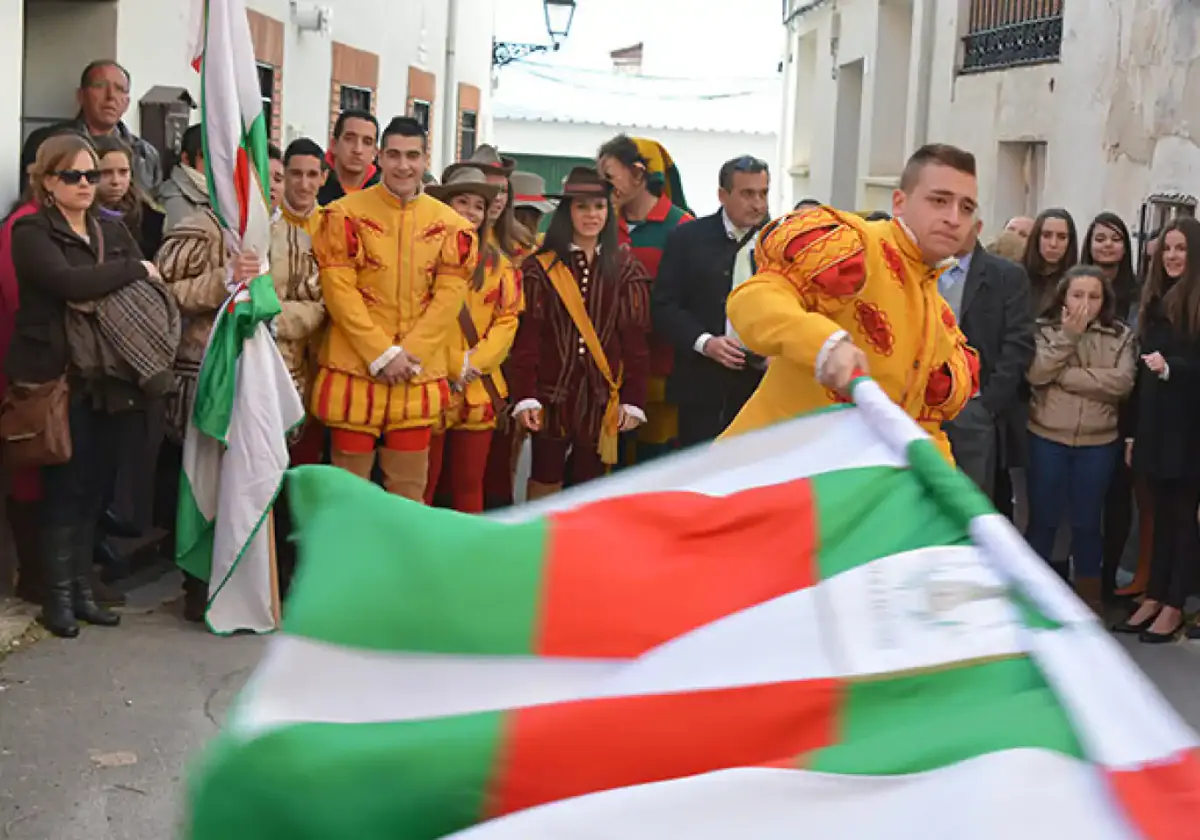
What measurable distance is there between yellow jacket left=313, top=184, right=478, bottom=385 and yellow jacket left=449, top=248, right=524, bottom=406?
0.43m

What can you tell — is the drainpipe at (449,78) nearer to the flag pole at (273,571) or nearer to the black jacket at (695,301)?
the black jacket at (695,301)

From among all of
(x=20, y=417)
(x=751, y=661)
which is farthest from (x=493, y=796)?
(x=20, y=417)

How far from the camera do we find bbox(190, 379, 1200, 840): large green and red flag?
185 centimetres

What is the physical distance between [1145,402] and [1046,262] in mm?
1085

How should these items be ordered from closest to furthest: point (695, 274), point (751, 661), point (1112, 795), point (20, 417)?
point (1112, 795), point (751, 661), point (20, 417), point (695, 274)

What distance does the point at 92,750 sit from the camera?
5.98m

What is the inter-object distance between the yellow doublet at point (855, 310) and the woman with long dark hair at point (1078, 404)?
131 inches

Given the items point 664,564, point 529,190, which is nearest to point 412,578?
point 664,564

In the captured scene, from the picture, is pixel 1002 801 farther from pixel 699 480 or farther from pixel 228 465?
pixel 228 465

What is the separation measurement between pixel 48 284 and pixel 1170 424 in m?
4.66

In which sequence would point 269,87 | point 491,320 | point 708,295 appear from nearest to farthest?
point 491,320 → point 708,295 → point 269,87

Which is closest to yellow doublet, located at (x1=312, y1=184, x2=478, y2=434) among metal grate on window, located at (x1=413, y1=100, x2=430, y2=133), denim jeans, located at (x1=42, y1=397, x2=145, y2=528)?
denim jeans, located at (x1=42, y1=397, x2=145, y2=528)

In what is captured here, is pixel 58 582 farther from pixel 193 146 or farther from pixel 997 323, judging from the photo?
pixel 997 323

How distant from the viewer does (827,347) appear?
409 centimetres
